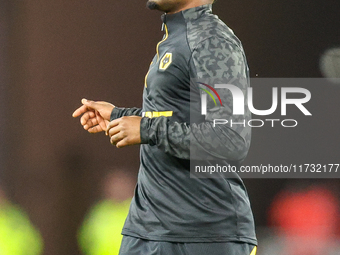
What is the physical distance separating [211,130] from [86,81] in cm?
153

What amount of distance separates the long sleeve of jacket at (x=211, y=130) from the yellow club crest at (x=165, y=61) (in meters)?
0.12

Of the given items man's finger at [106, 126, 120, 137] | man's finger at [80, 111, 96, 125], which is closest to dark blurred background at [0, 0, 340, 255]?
man's finger at [80, 111, 96, 125]

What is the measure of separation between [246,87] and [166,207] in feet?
1.32

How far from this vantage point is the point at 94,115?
1835 millimetres

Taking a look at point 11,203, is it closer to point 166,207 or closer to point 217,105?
point 166,207

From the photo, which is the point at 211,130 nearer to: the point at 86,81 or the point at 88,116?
the point at 88,116

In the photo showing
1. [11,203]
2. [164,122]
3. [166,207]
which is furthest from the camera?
[11,203]

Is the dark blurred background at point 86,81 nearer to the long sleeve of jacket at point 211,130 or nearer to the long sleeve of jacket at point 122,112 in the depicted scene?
the long sleeve of jacket at point 122,112

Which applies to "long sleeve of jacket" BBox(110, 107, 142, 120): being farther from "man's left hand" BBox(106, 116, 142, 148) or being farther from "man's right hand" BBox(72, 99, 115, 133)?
"man's left hand" BBox(106, 116, 142, 148)

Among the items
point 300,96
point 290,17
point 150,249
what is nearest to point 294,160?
point 300,96

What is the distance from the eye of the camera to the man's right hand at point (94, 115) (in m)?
1.79

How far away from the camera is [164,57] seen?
149 centimetres

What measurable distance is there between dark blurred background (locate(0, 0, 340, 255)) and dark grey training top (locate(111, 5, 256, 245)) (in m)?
1.22

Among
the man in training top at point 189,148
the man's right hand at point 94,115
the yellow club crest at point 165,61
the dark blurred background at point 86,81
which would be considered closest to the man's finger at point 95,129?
the man's right hand at point 94,115
